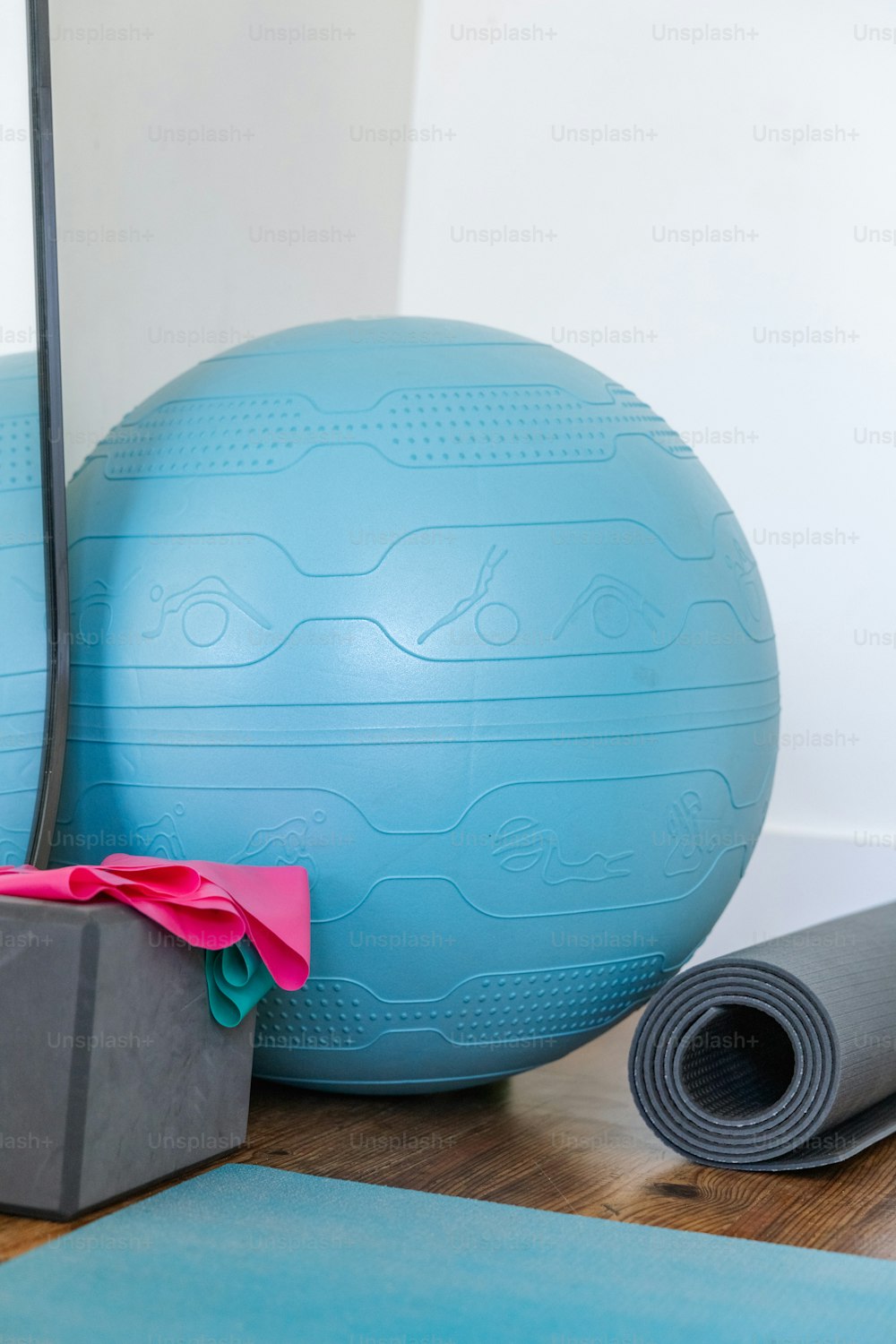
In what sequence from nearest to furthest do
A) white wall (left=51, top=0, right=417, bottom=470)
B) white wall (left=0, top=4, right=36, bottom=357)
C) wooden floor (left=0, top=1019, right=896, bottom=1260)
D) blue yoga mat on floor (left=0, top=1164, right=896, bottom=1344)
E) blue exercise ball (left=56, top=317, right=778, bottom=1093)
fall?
blue yoga mat on floor (left=0, top=1164, right=896, bottom=1344)
wooden floor (left=0, top=1019, right=896, bottom=1260)
blue exercise ball (left=56, top=317, right=778, bottom=1093)
white wall (left=0, top=4, right=36, bottom=357)
white wall (left=51, top=0, right=417, bottom=470)

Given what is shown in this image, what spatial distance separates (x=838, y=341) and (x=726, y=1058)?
5.89ft

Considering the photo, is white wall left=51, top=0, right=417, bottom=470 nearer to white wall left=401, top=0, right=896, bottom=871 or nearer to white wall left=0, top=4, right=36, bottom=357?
white wall left=401, top=0, right=896, bottom=871

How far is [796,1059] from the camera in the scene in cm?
186

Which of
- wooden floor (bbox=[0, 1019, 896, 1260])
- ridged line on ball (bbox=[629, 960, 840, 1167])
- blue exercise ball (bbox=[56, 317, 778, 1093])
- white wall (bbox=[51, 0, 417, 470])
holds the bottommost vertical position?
wooden floor (bbox=[0, 1019, 896, 1260])

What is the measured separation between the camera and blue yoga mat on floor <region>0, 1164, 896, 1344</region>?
52.4 inches

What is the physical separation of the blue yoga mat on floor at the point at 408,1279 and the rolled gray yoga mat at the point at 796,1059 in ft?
0.83

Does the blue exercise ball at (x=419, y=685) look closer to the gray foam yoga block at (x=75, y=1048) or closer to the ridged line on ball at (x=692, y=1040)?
the ridged line on ball at (x=692, y=1040)

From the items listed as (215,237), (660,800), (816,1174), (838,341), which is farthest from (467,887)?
(838,341)

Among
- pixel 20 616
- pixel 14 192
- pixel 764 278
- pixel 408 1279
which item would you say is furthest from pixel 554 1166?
pixel 764 278

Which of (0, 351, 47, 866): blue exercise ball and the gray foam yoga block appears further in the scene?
(0, 351, 47, 866): blue exercise ball

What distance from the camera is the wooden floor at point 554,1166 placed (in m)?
1.67

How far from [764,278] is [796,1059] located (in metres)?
2.00

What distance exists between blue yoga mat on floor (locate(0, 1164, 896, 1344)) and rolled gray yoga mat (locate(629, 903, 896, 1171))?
0.25 metres

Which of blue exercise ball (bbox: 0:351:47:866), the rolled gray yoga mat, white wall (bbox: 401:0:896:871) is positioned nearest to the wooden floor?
the rolled gray yoga mat
